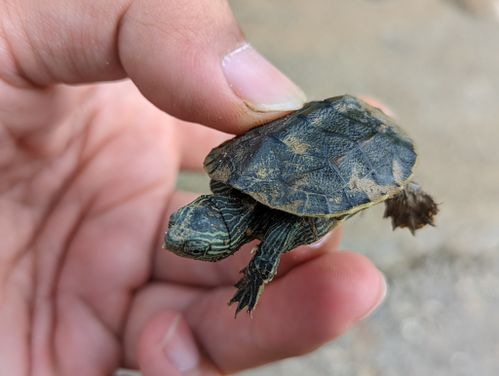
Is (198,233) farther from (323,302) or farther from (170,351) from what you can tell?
(170,351)

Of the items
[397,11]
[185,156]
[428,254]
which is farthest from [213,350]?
[397,11]

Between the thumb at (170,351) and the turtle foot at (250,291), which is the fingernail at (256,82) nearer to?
the turtle foot at (250,291)

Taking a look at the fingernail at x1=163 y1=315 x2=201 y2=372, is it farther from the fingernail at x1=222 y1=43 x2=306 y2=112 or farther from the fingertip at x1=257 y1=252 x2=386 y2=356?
the fingernail at x1=222 y1=43 x2=306 y2=112

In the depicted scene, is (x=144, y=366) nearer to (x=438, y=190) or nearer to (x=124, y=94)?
(x=124, y=94)

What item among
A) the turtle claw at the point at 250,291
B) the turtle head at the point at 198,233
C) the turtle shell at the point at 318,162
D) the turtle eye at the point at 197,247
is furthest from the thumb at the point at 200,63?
the turtle claw at the point at 250,291

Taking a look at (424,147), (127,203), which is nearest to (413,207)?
(127,203)

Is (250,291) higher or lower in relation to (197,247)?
lower
